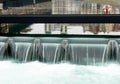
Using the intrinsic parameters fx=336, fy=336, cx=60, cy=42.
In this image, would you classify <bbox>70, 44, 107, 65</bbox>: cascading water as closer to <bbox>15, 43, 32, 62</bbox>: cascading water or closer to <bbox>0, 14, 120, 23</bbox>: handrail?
<bbox>0, 14, 120, 23</bbox>: handrail

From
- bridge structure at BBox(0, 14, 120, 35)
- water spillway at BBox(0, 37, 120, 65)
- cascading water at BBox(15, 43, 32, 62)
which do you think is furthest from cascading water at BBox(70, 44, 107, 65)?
cascading water at BBox(15, 43, 32, 62)

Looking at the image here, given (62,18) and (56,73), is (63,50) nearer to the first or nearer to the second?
(56,73)

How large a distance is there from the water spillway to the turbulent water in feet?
1.90

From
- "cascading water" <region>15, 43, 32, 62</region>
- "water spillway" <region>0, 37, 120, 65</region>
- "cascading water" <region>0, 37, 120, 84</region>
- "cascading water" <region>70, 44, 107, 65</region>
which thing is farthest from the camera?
"cascading water" <region>15, 43, 32, 62</region>

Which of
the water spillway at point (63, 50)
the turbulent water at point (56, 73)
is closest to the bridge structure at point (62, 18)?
the water spillway at point (63, 50)

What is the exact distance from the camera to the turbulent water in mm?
20516

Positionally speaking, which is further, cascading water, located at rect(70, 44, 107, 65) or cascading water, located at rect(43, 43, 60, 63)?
cascading water, located at rect(43, 43, 60, 63)

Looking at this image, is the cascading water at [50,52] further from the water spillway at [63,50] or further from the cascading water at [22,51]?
the cascading water at [22,51]

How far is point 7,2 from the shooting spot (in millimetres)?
40938

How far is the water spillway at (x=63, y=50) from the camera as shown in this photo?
2388cm

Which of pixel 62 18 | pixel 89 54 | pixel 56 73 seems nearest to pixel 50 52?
pixel 56 73

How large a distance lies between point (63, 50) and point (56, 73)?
2.72 m

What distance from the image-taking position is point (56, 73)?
2219 centimetres

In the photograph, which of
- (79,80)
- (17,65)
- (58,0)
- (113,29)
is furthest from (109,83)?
(58,0)
